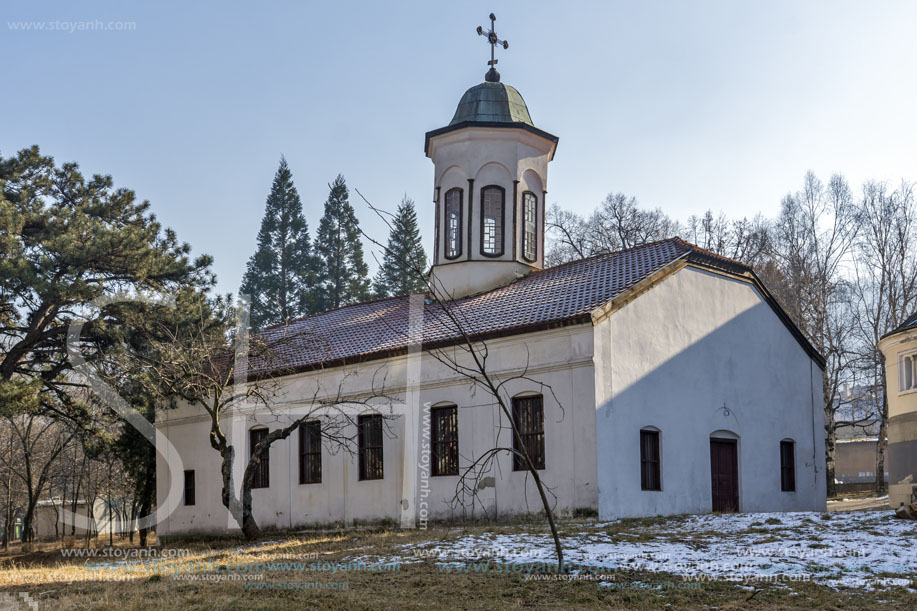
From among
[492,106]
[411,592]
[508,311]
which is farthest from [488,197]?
[411,592]

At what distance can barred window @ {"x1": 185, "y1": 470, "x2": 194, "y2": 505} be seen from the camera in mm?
29391

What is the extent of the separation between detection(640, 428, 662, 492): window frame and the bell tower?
25.8 feet

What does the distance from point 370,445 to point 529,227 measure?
344 inches

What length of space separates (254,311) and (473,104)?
3590cm

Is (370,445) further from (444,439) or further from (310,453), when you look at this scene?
(444,439)

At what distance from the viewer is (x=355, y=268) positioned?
63.2m

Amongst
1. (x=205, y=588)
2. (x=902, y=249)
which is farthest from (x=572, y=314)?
(x=902, y=249)

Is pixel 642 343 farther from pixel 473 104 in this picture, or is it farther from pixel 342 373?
pixel 473 104

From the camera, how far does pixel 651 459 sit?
20859 mm

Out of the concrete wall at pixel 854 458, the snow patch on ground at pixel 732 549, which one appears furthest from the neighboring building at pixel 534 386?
the concrete wall at pixel 854 458

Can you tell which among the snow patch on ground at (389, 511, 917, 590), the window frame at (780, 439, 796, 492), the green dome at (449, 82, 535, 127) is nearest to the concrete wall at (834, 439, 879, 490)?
the window frame at (780, 439, 796, 492)

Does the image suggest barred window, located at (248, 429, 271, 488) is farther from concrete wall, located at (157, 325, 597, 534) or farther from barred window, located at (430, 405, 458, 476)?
barred window, located at (430, 405, 458, 476)

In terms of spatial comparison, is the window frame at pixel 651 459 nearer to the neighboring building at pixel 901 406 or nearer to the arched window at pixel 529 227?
the arched window at pixel 529 227

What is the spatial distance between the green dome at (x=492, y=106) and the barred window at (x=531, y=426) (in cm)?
1071
